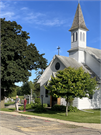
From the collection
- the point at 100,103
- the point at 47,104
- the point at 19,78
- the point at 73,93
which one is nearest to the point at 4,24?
the point at 19,78

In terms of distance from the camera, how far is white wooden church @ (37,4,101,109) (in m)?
23.9

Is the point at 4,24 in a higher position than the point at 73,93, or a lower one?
higher

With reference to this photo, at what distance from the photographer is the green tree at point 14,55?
2275 cm

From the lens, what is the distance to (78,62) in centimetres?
2639

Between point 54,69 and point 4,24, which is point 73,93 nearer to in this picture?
point 54,69

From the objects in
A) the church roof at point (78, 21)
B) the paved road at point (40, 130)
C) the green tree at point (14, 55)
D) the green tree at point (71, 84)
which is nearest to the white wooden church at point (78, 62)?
the church roof at point (78, 21)

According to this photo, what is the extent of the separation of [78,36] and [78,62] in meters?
4.23

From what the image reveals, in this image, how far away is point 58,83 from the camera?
15859 mm

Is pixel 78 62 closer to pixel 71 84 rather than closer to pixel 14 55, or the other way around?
pixel 14 55

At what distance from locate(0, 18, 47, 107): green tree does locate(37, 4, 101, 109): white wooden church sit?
3038 mm

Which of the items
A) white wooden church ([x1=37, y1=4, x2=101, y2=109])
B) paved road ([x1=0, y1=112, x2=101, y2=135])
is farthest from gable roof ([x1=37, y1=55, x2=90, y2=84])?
paved road ([x1=0, y1=112, x2=101, y2=135])

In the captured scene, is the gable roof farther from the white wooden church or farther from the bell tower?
the bell tower

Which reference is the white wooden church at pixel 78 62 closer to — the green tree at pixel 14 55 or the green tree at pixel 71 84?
the green tree at pixel 14 55

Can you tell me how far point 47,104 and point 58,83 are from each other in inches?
388
